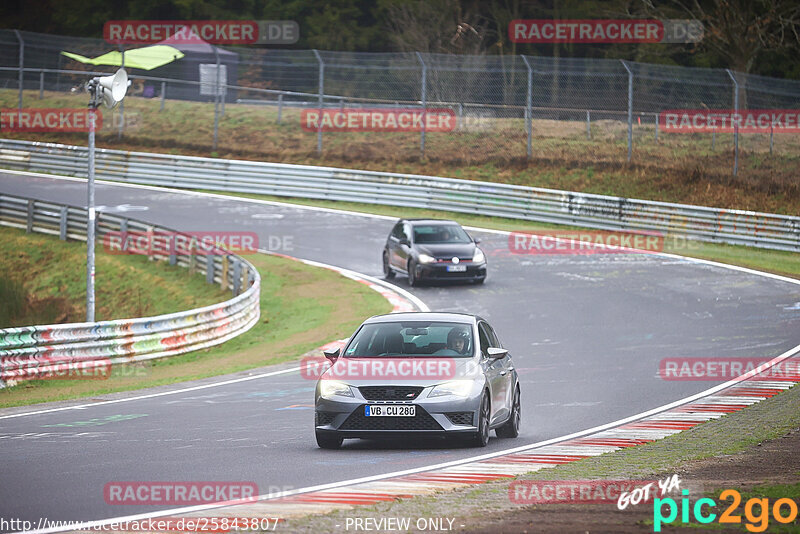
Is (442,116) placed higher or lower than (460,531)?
higher

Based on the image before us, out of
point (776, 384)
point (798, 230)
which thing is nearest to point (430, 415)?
point (776, 384)

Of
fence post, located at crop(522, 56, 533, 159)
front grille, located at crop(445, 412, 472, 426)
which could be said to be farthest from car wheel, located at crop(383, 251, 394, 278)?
front grille, located at crop(445, 412, 472, 426)

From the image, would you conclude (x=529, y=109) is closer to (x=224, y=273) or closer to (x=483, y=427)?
(x=224, y=273)

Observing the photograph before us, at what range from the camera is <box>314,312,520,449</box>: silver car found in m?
11.2

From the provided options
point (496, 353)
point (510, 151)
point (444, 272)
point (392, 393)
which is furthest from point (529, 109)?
point (392, 393)

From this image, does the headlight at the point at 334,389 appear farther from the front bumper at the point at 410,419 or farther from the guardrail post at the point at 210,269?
the guardrail post at the point at 210,269

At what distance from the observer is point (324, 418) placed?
11359 mm

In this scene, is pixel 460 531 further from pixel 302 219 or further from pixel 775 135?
pixel 775 135

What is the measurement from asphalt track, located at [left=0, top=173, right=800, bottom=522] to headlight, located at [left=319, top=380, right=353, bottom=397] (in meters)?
0.60

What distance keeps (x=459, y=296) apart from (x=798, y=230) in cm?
1068

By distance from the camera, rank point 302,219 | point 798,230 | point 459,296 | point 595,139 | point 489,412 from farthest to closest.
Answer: point 595,139 < point 302,219 < point 798,230 < point 459,296 < point 489,412

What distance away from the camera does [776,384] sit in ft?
53.6

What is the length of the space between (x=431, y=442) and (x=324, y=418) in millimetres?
1580

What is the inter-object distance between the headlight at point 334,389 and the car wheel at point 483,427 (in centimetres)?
131
